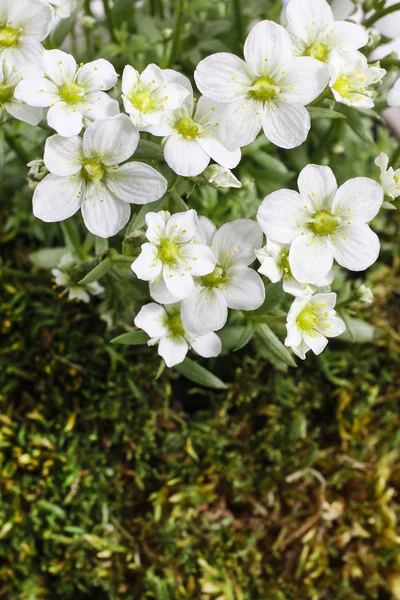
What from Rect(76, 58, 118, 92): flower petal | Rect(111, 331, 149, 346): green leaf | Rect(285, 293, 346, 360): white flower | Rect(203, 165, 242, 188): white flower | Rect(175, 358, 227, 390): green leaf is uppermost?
Rect(76, 58, 118, 92): flower petal

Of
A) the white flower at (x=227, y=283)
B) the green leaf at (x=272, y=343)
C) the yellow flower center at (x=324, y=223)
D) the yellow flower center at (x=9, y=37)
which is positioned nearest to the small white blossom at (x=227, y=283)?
the white flower at (x=227, y=283)

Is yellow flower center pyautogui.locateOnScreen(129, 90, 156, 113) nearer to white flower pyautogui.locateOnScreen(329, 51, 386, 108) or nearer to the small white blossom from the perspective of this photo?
the small white blossom

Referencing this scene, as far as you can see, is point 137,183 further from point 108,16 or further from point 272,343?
point 108,16

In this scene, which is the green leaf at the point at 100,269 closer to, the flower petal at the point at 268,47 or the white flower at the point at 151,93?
the white flower at the point at 151,93

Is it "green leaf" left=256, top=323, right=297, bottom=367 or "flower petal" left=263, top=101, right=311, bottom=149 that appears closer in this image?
"flower petal" left=263, top=101, right=311, bottom=149

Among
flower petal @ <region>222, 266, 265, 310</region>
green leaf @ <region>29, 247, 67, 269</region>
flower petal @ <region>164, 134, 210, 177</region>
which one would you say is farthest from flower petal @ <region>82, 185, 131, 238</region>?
green leaf @ <region>29, 247, 67, 269</region>

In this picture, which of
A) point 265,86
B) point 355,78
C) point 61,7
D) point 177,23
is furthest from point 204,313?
point 177,23

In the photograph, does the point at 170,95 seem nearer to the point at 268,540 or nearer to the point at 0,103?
the point at 0,103
